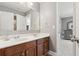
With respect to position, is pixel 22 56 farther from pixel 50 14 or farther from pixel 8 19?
pixel 50 14

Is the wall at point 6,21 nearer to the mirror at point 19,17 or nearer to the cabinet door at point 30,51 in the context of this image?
the mirror at point 19,17

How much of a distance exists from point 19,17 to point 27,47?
1.65ft

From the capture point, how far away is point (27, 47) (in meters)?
1.44

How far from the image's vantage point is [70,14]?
51.7 inches

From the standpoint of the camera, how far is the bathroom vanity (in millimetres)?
1237

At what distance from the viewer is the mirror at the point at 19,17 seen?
147 centimetres

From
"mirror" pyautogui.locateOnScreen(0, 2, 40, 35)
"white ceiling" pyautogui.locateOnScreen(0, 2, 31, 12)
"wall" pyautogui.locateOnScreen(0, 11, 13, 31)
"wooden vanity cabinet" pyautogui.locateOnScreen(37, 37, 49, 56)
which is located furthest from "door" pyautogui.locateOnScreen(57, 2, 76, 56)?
"wall" pyautogui.locateOnScreen(0, 11, 13, 31)

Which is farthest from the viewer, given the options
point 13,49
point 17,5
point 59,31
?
point 17,5

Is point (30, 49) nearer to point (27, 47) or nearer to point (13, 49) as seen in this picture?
point (27, 47)

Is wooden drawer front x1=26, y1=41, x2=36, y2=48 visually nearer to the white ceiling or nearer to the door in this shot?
the door

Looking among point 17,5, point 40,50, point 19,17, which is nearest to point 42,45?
point 40,50

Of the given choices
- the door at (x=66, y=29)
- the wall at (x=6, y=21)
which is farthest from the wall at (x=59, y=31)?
the wall at (x=6, y=21)

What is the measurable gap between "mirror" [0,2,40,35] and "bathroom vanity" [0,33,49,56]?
0.21 metres

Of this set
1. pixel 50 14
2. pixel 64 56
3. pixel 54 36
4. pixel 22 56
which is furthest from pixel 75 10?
pixel 22 56
